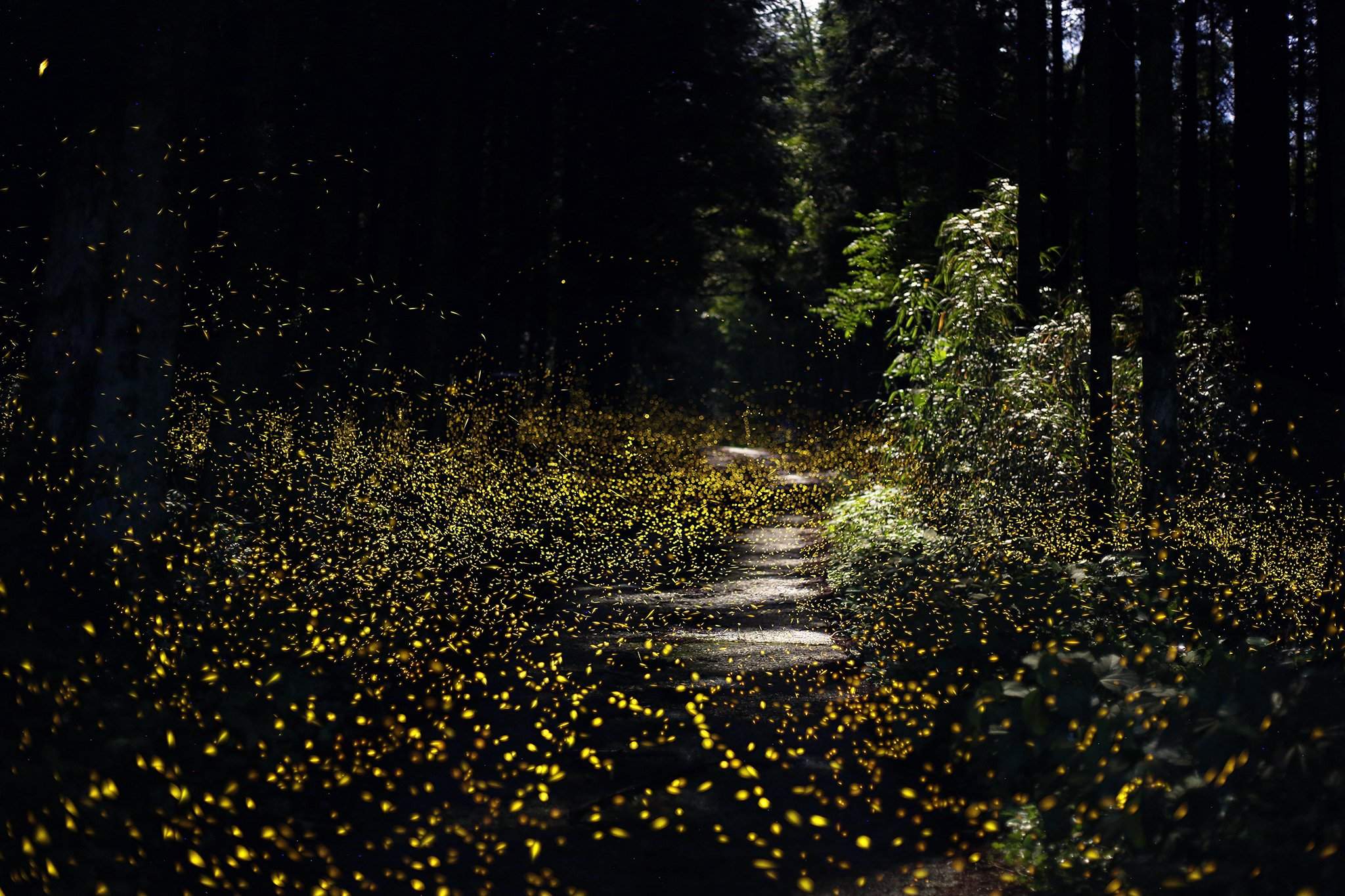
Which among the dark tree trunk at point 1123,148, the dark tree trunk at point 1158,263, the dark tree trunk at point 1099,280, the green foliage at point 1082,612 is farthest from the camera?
the dark tree trunk at point 1123,148

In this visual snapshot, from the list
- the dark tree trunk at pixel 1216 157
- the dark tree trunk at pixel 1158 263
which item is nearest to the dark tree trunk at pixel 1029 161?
the dark tree trunk at pixel 1216 157

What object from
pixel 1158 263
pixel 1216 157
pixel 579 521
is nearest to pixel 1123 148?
pixel 579 521

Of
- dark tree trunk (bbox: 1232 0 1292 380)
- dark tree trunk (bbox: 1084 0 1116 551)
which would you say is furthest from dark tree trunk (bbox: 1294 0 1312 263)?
dark tree trunk (bbox: 1084 0 1116 551)

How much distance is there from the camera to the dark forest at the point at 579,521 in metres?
5.75

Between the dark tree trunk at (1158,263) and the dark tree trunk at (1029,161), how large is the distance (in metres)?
4.13

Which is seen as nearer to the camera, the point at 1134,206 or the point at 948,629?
the point at 948,629

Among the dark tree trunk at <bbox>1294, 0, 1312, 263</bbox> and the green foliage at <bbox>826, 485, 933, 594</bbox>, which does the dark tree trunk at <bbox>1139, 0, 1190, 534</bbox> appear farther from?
the dark tree trunk at <bbox>1294, 0, 1312, 263</bbox>

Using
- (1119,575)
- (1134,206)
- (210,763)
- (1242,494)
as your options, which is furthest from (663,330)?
(210,763)

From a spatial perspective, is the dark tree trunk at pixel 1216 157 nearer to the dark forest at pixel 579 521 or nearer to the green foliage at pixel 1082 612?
the dark forest at pixel 579 521

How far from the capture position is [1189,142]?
27203mm

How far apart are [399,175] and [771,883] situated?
2177 centimetres

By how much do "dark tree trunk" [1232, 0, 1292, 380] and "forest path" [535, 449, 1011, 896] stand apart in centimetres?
640

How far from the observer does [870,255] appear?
26281mm

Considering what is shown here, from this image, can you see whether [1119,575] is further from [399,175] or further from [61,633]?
[399,175]
